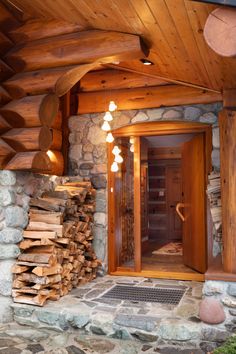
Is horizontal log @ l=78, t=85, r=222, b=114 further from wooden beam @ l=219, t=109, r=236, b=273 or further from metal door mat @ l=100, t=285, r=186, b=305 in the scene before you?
metal door mat @ l=100, t=285, r=186, b=305

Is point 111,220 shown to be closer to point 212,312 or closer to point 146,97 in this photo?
point 146,97

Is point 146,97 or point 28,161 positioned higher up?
point 146,97

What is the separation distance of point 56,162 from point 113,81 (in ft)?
4.79

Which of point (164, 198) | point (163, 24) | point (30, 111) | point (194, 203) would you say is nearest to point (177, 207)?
point (194, 203)

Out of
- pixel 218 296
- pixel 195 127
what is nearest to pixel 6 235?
pixel 218 296

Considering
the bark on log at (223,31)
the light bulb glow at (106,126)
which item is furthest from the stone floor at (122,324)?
the bark on log at (223,31)

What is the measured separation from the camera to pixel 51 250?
3947 millimetres

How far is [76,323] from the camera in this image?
3594mm

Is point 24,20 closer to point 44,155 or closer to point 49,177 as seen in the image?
point 44,155

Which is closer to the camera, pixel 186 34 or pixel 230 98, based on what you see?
pixel 186 34

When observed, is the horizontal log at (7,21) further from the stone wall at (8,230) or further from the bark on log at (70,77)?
the stone wall at (8,230)

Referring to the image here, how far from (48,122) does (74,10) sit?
3.78 ft

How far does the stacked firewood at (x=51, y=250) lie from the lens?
153 inches

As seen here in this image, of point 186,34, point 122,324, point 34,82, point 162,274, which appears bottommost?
point 122,324
